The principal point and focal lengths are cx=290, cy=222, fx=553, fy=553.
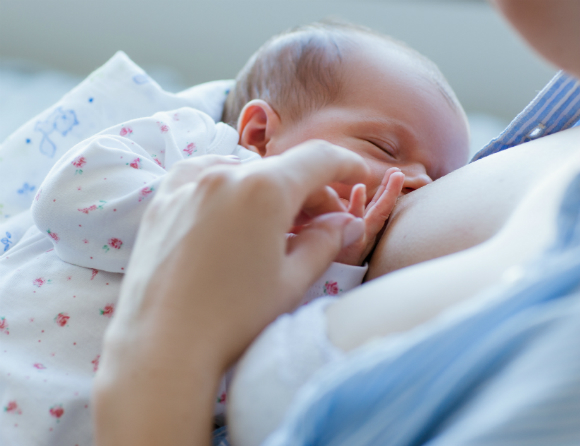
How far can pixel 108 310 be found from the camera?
65 cm

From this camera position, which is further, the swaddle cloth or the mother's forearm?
the swaddle cloth

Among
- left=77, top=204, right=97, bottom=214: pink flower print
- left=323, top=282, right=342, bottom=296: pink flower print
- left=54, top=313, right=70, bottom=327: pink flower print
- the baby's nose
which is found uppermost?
left=77, top=204, right=97, bottom=214: pink flower print

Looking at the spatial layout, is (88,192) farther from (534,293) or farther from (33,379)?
(534,293)

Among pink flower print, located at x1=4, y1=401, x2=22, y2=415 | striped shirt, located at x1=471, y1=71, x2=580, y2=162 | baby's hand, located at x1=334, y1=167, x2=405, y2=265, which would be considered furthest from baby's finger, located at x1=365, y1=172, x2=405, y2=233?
pink flower print, located at x1=4, y1=401, x2=22, y2=415

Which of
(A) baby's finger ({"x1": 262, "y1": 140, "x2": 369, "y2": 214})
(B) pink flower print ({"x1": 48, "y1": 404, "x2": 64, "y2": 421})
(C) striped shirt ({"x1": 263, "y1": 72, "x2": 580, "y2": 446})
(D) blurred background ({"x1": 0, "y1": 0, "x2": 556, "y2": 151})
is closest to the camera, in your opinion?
(C) striped shirt ({"x1": 263, "y1": 72, "x2": 580, "y2": 446})

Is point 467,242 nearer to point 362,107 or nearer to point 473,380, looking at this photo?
point 473,380

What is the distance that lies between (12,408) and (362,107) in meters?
0.63

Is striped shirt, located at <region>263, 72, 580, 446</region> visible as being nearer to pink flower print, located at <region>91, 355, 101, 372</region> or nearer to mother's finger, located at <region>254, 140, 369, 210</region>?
mother's finger, located at <region>254, 140, 369, 210</region>

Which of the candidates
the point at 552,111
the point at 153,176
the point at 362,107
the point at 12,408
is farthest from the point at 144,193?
the point at 552,111

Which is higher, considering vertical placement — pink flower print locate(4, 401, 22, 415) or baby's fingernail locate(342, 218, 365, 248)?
baby's fingernail locate(342, 218, 365, 248)

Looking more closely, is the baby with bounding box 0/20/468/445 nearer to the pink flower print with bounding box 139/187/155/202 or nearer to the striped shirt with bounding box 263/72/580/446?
the pink flower print with bounding box 139/187/155/202

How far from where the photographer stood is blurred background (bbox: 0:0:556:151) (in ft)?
6.34

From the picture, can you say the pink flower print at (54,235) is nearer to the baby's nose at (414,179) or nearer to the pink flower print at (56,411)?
the pink flower print at (56,411)

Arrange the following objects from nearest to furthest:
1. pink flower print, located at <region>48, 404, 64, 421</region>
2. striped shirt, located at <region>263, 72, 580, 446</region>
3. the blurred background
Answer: striped shirt, located at <region>263, 72, 580, 446</region> < pink flower print, located at <region>48, 404, 64, 421</region> < the blurred background
